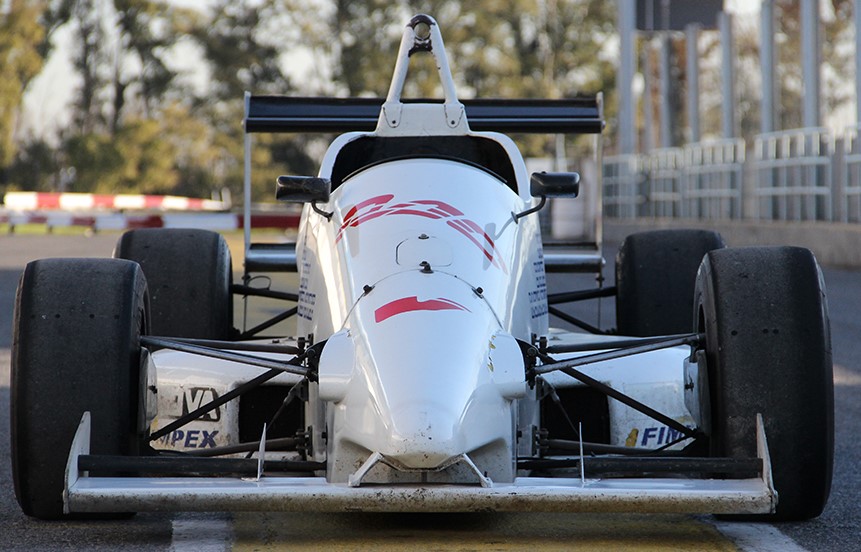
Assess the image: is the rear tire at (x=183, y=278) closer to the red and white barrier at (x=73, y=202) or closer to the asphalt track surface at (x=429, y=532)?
the asphalt track surface at (x=429, y=532)

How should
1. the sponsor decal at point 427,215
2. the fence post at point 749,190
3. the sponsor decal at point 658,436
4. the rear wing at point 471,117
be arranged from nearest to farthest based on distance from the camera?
the sponsor decal at point 427,215 → the sponsor decal at point 658,436 → the rear wing at point 471,117 → the fence post at point 749,190

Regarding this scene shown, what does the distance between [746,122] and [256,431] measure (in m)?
66.9

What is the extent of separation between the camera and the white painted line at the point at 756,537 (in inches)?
191

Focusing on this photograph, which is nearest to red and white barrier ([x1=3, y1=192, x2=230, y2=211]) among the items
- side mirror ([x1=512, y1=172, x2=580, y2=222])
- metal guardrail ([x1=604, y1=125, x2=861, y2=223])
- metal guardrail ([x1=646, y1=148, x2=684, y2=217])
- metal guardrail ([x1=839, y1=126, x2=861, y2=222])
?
metal guardrail ([x1=604, y1=125, x2=861, y2=223])

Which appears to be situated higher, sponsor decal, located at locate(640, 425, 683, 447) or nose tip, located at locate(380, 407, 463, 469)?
nose tip, located at locate(380, 407, 463, 469)

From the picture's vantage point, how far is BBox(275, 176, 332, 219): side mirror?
5.84 metres

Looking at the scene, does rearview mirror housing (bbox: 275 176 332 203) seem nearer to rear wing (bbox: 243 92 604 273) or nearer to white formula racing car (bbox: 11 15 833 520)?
white formula racing car (bbox: 11 15 833 520)

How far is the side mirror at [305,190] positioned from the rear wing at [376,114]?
260 cm

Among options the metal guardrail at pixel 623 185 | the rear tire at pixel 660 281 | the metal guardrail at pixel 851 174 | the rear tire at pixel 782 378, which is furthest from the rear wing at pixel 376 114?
the metal guardrail at pixel 623 185

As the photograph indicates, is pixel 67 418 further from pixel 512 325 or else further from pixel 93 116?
pixel 93 116

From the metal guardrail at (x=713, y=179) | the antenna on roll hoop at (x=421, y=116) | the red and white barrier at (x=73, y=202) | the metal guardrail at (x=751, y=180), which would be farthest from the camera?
the red and white barrier at (x=73, y=202)

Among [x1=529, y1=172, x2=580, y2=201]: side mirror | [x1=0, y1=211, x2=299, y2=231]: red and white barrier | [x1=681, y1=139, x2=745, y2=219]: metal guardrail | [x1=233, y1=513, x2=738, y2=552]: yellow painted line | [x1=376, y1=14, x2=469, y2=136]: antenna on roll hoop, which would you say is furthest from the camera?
[x1=681, y1=139, x2=745, y2=219]: metal guardrail

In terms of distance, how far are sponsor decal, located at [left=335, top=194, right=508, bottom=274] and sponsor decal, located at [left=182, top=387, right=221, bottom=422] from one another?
0.82 metres

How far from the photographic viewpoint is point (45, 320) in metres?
5.21
